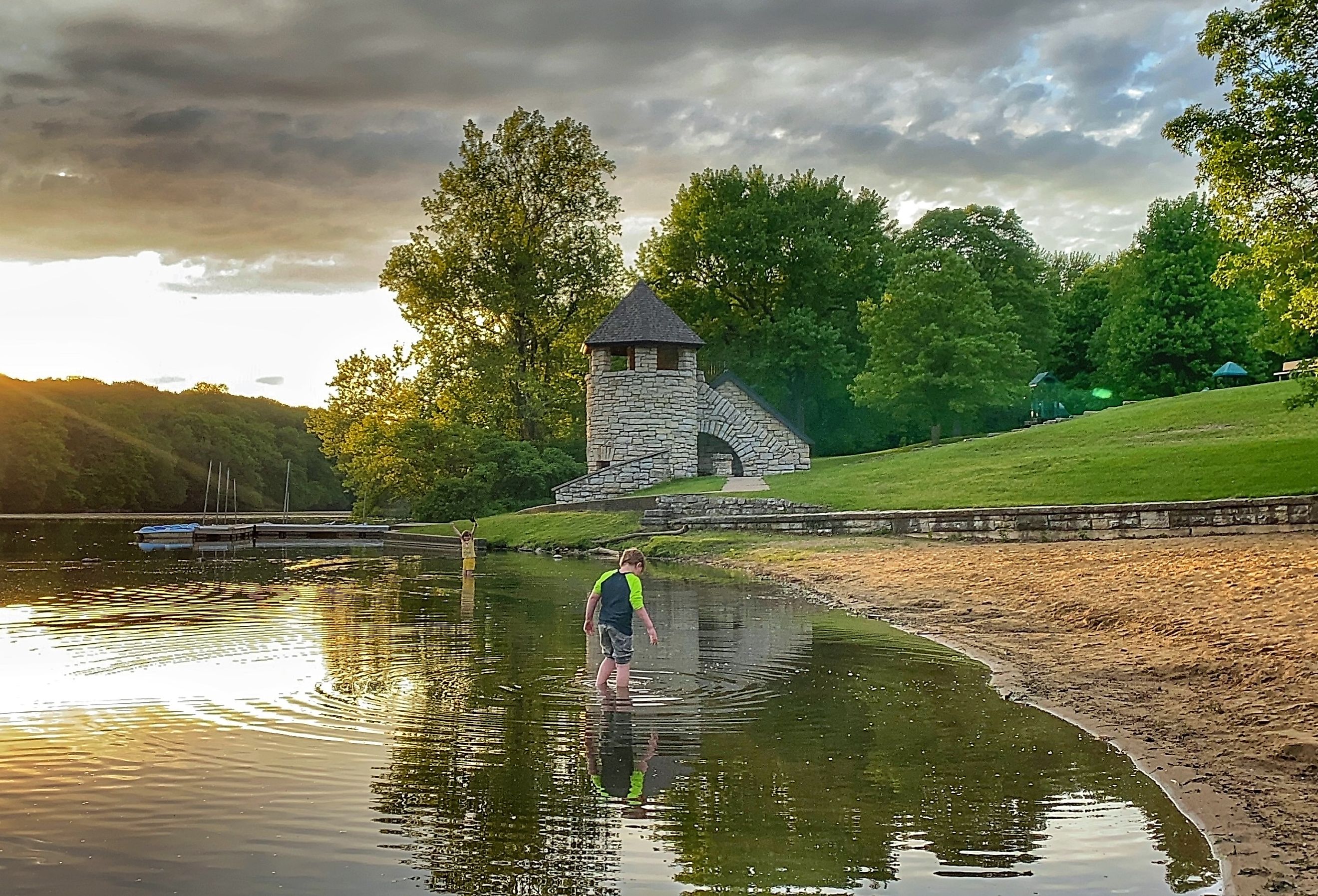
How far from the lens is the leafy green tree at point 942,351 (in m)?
53.6

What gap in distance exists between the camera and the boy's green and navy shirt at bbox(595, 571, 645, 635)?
479 inches

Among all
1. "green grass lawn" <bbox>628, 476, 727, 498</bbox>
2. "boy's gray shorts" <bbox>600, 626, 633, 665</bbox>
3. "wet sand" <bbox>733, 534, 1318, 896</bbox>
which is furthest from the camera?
"green grass lawn" <bbox>628, 476, 727, 498</bbox>

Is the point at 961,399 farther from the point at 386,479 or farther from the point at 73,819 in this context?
the point at 73,819

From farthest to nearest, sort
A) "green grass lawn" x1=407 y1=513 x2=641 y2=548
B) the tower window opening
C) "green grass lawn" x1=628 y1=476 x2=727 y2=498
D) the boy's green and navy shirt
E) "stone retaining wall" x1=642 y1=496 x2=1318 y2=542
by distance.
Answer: the tower window opening < "green grass lawn" x1=628 y1=476 x2=727 y2=498 < "green grass lawn" x1=407 y1=513 x2=641 y2=548 < "stone retaining wall" x1=642 y1=496 x2=1318 y2=542 < the boy's green and navy shirt

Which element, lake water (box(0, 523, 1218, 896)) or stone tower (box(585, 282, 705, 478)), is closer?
lake water (box(0, 523, 1218, 896))

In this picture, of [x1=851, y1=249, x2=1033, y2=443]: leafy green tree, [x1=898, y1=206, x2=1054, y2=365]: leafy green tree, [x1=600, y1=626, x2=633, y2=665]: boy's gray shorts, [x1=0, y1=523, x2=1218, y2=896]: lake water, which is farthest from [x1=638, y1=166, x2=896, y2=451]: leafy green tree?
[x1=600, y1=626, x2=633, y2=665]: boy's gray shorts

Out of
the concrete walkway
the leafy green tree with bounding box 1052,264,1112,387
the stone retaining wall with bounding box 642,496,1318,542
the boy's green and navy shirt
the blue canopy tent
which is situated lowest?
the boy's green and navy shirt

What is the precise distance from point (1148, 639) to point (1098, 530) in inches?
531

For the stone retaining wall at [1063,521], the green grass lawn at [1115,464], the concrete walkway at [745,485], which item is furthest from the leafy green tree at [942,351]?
the stone retaining wall at [1063,521]

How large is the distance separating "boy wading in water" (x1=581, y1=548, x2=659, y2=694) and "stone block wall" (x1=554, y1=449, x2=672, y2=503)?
112 feet

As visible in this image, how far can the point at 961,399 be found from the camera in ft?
178

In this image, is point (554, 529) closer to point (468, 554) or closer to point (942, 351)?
point (468, 554)

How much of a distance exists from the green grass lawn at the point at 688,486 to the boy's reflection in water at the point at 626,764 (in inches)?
1253

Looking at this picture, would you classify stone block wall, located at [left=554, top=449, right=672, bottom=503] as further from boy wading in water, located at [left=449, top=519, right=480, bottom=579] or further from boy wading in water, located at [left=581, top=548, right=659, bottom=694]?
boy wading in water, located at [left=581, top=548, right=659, bottom=694]
